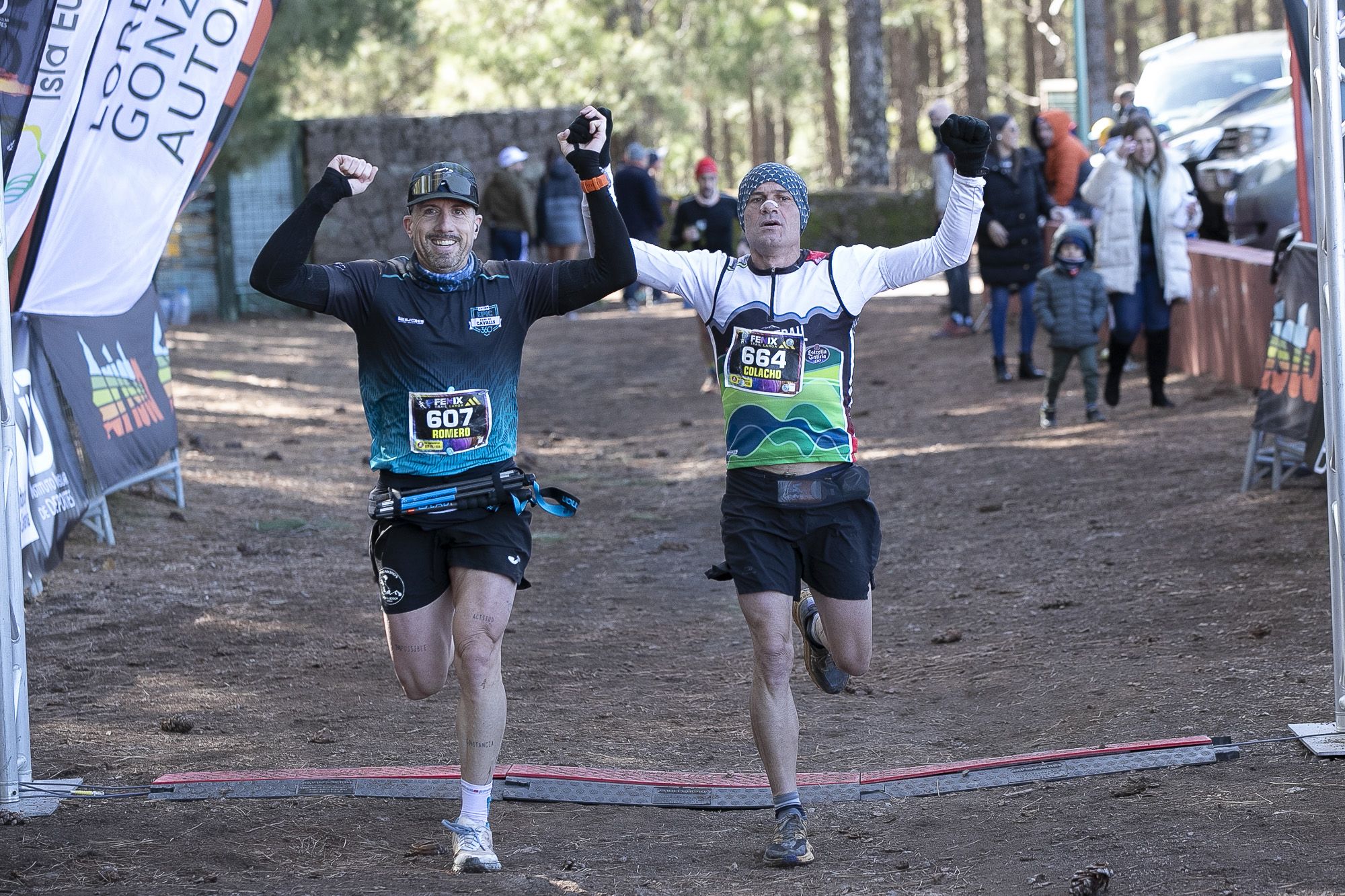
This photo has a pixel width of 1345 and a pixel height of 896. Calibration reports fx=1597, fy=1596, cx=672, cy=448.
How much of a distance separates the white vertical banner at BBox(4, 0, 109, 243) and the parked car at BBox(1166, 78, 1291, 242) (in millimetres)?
11027

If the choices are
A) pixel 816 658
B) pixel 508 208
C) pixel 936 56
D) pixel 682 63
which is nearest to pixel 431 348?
pixel 816 658

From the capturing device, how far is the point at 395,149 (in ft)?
85.2

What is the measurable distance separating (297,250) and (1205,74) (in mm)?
18991

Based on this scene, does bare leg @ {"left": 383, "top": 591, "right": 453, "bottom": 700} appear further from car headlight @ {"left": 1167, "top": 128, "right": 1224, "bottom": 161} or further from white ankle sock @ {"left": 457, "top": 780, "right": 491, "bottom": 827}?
car headlight @ {"left": 1167, "top": 128, "right": 1224, "bottom": 161}

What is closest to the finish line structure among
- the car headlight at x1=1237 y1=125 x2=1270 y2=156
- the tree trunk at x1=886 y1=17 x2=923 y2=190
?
the car headlight at x1=1237 y1=125 x2=1270 y2=156

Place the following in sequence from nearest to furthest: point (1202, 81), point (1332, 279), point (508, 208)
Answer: point (1332, 279) < point (1202, 81) < point (508, 208)

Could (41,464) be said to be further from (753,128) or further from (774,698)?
(753,128)

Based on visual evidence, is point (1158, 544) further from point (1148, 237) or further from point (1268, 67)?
point (1268, 67)

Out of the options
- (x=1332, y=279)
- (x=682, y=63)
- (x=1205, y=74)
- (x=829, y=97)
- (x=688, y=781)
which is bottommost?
(x=688, y=781)

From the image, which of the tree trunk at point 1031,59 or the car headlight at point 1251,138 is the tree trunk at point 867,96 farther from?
the tree trunk at point 1031,59

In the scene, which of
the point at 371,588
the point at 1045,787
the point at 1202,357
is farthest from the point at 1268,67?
the point at 1045,787

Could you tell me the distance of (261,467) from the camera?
1251 cm

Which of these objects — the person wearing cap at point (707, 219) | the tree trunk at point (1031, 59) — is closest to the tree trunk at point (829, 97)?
the tree trunk at point (1031, 59)

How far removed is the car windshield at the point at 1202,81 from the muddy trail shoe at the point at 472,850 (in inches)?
726
